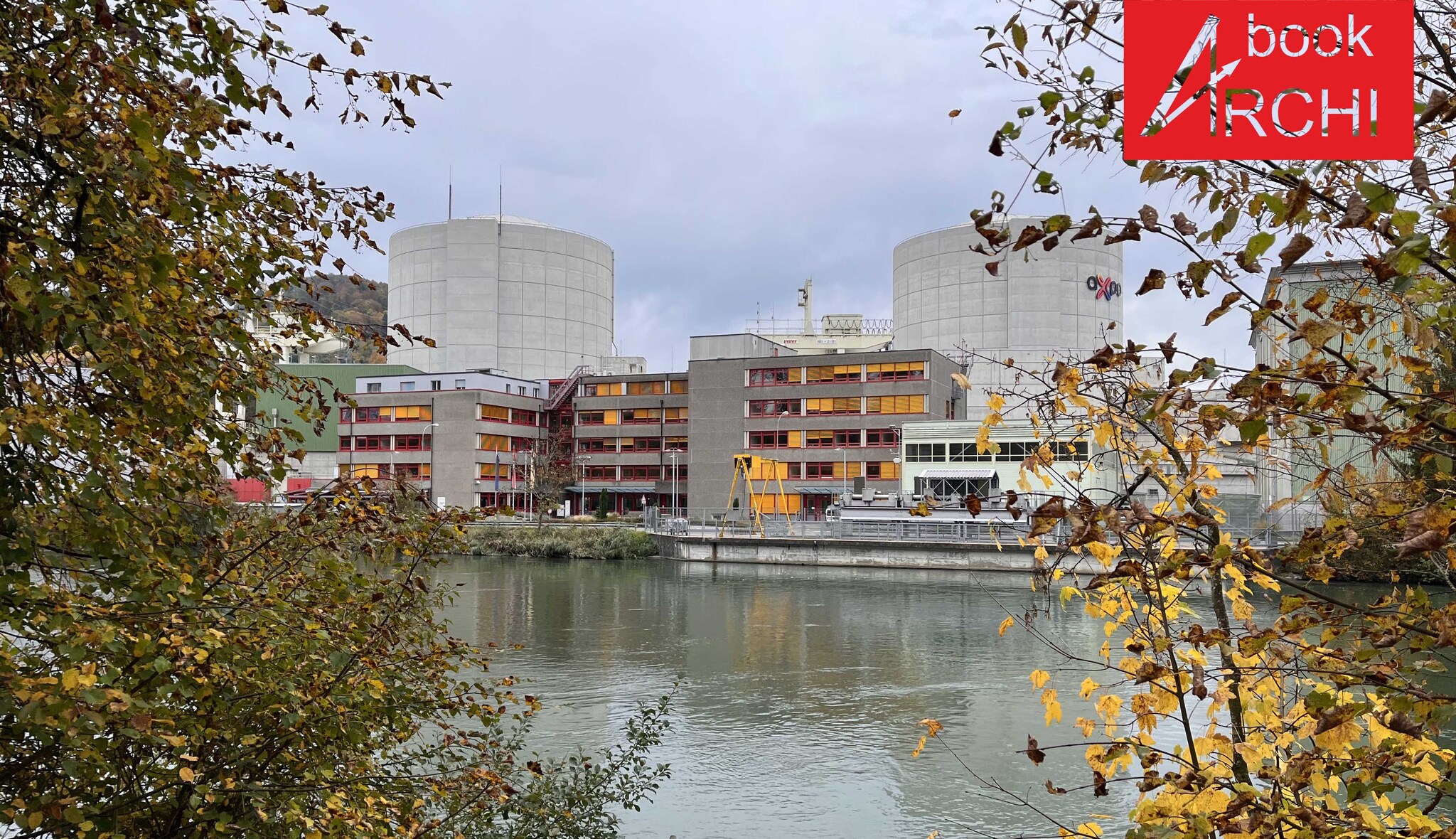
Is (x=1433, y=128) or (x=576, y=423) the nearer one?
(x=1433, y=128)

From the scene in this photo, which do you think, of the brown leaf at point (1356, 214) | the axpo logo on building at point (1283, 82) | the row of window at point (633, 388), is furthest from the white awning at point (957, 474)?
the brown leaf at point (1356, 214)

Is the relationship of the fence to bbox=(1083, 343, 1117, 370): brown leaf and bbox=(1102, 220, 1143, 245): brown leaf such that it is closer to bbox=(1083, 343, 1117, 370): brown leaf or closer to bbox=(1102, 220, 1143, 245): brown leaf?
bbox=(1083, 343, 1117, 370): brown leaf

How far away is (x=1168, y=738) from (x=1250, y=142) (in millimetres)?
16402

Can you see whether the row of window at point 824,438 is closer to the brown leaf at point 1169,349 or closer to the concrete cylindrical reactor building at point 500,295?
the concrete cylindrical reactor building at point 500,295

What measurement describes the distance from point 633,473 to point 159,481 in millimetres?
81051

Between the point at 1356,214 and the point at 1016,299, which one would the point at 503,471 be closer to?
the point at 1016,299

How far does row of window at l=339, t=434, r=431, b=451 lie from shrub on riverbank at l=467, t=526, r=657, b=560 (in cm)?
2127

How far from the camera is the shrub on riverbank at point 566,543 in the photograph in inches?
2378

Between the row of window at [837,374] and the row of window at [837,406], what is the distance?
125 centimetres

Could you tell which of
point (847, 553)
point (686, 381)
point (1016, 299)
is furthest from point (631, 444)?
point (1016, 299)

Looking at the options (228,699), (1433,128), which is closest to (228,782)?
(228,699)

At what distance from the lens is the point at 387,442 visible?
277ft

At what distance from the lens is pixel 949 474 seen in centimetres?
6531

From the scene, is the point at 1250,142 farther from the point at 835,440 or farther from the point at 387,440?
the point at 387,440
